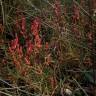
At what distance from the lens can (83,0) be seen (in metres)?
2.53

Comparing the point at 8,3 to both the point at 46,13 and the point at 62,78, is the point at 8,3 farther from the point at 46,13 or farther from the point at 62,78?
the point at 62,78

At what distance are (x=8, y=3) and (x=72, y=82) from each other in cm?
98

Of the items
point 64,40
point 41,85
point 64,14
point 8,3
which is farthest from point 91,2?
point 8,3

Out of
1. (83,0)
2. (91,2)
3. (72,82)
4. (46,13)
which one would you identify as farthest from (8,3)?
(91,2)

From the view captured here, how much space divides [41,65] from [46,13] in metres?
0.63

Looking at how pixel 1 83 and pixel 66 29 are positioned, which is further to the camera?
pixel 66 29

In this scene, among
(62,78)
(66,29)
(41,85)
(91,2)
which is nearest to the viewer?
(91,2)

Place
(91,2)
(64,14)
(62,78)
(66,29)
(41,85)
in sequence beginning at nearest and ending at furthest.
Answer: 1. (91,2)
2. (41,85)
3. (62,78)
4. (66,29)
5. (64,14)

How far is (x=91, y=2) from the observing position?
1.12 metres

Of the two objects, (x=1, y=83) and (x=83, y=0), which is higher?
(x=83, y=0)

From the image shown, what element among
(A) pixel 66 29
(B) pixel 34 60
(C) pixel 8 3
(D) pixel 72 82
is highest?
(C) pixel 8 3

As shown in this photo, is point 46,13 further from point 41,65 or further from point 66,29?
point 41,65

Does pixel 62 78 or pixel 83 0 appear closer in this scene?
pixel 62 78

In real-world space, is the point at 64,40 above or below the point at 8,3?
below
